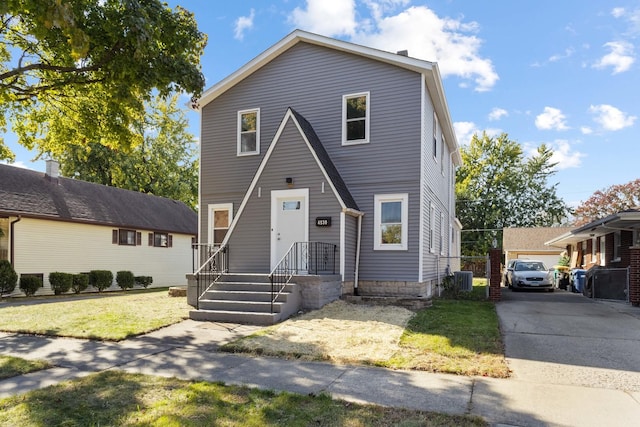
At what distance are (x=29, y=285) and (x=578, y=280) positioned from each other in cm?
2329

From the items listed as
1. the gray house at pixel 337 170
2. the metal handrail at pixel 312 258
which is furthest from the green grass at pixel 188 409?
the metal handrail at pixel 312 258

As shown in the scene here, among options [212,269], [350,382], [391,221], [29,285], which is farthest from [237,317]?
[29,285]

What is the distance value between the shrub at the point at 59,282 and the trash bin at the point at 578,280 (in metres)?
22.3

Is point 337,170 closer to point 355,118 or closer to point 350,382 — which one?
point 355,118

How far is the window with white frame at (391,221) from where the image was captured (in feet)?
41.4

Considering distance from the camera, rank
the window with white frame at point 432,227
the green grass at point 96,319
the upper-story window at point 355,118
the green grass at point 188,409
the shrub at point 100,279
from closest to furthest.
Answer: the green grass at point 188,409 < the green grass at point 96,319 < the upper-story window at point 355,118 < the window with white frame at point 432,227 < the shrub at point 100,279

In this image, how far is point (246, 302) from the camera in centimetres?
996

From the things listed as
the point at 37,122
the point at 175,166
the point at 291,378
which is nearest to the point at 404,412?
the point at 291,378

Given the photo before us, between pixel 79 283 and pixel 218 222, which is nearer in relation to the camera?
pixel 218 222

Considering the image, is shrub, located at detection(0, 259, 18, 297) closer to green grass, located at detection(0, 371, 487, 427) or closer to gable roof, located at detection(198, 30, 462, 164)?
gable roof, located at detection(198, 30, 462, 164)

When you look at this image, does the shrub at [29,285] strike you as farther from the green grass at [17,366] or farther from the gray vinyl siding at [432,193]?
the gray vinyl siding at [432,193]

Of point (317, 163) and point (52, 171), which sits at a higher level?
point (52, 171)

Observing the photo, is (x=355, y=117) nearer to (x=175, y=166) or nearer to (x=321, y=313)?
(x=321, y=313)

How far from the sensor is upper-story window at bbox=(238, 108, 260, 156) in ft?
47.5
